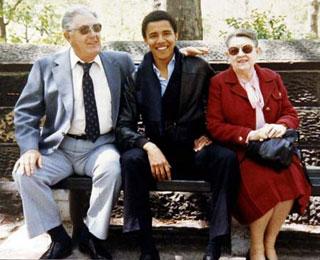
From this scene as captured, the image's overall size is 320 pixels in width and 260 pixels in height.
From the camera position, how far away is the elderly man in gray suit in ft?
10.9

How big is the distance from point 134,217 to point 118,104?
2.88 ft

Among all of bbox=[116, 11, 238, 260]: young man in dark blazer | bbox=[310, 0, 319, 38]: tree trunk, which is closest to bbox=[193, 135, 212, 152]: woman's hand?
bbox=[116, 11, 238, 260]: young man in dark blazer

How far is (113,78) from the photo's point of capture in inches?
143

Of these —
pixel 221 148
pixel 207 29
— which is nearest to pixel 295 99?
pixel 221 148

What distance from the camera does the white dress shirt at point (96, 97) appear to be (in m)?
3.55

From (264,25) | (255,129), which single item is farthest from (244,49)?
(264,25)

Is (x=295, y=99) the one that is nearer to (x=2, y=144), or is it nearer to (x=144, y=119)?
(x=144, y=119)

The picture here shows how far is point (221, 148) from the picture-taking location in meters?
3.28

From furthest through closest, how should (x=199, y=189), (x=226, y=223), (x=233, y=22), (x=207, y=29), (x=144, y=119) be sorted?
1. (x=207, y=29)
2. (x=233, y=22)
3. (x=144, y=119)
4. (x=199, y=189)
5. (x=226, y=223)

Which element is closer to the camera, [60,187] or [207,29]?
[60,187]

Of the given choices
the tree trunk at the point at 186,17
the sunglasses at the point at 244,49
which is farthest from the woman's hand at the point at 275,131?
the tree trunk at the point at 186,17

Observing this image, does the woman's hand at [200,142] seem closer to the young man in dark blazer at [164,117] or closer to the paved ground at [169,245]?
the young man in dark blazer at [164,117]

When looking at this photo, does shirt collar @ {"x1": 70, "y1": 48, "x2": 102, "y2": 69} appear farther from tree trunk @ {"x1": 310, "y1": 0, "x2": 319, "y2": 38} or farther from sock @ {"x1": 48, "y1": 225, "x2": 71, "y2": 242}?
tree trunk @ {"x1": 310, "y1": 0, "x2": 319, "y2": 38}

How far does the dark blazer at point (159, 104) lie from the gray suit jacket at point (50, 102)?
130 millimetres
